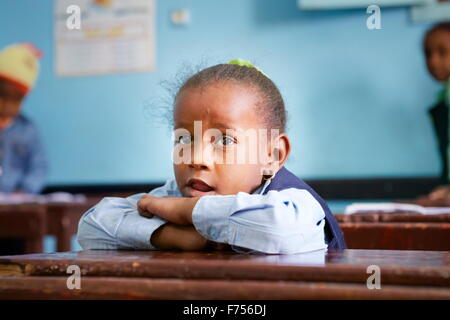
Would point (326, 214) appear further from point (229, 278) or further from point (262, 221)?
point (229, 278)

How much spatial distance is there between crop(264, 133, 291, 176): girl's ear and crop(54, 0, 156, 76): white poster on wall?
9.39ft

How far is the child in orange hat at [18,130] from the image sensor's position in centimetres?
400

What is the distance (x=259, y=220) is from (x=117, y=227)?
0.30 m

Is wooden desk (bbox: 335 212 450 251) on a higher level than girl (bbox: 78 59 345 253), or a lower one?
lower

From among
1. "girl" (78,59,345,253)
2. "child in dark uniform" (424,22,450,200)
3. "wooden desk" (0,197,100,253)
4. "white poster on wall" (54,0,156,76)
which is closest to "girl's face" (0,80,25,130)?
"white poster on wall" (54,0,156,76)

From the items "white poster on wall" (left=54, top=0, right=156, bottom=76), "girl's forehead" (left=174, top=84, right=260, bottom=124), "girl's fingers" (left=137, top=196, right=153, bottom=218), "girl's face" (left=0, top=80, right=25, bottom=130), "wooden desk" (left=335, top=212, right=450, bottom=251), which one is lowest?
"wooden desk" (left=335, top=212, right=450, bottom=251)

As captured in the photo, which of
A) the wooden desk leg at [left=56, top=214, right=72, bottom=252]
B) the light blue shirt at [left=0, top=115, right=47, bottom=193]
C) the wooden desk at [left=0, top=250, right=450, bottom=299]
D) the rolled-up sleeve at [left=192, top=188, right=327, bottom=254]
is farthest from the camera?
the light blue shirt at [left=0, top=115, right=47, bottom=193]

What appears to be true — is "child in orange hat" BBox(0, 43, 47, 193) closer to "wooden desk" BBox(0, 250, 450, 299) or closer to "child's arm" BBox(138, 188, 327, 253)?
"child's arm" BBox(138, 188, 327, 253)

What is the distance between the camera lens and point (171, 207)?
1007 mm

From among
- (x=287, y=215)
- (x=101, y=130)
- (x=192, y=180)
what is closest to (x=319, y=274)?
(x=287, y=215)

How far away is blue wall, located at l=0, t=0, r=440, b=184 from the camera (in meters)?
3.41

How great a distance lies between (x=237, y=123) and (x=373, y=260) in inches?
20.3

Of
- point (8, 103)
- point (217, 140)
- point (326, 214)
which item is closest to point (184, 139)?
point (217, 140)
